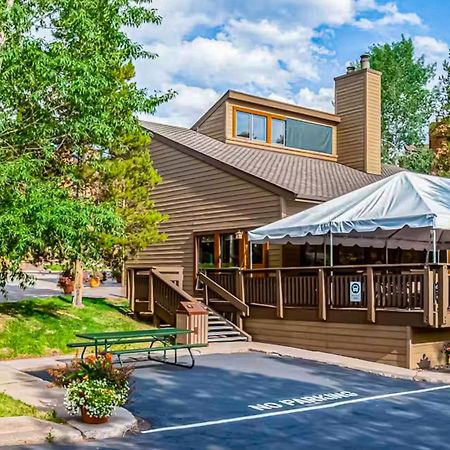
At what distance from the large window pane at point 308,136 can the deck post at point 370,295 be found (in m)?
11.1

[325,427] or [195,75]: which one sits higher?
[195,75]

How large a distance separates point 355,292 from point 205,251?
7536mm

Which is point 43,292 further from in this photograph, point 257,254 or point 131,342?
point 131,342

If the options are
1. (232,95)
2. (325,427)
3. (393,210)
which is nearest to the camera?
(325,427)

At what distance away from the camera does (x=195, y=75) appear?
31.4 meters

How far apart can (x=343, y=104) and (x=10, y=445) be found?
873 inches

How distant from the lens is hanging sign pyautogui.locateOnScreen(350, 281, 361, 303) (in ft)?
45.6

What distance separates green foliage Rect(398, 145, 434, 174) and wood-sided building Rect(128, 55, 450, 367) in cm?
1604

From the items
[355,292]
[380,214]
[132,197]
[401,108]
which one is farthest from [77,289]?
[401,108]

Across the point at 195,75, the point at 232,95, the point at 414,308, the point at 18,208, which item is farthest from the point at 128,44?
the point at 195,75

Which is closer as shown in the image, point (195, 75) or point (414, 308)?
point (414, 308)

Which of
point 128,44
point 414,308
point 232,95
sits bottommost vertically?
point 414,308

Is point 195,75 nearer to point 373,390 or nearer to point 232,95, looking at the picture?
point 232,95

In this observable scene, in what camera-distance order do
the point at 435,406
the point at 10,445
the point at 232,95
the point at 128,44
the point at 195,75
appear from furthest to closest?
the point at 195,75 → the point at 232,95 → the point at 128,44 → the point at 435,406 → the point at 10,445
